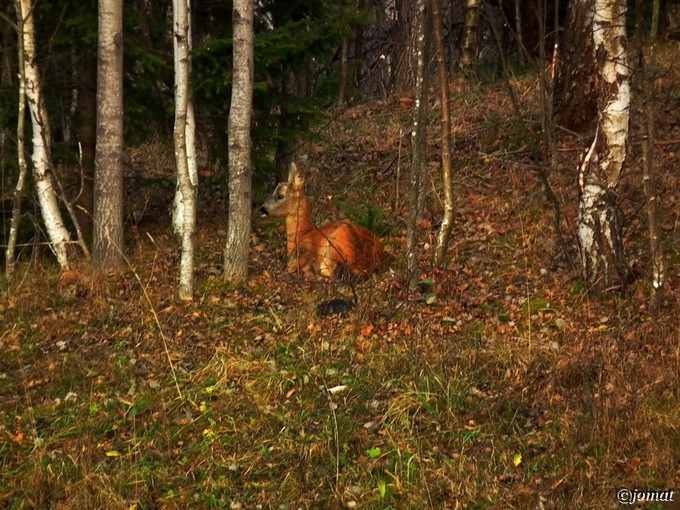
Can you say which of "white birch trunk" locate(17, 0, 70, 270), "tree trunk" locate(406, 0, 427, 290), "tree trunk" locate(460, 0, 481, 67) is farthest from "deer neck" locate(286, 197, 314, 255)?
"tree trunk" locate(460, 0, 481, 67)

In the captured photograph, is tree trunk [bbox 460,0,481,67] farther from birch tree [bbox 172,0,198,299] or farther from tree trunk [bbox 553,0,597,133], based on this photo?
birch tree [bbox 172,0,198,299]

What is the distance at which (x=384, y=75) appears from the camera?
27.7 metres

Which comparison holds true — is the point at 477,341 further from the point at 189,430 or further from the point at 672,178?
the point at 672,178

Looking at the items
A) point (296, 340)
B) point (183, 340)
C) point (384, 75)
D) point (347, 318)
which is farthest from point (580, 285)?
point (384, 75)

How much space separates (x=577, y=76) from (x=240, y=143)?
20.0 ft

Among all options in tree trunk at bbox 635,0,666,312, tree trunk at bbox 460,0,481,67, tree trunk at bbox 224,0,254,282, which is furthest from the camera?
tree trunk at bbox 460,0,481,67

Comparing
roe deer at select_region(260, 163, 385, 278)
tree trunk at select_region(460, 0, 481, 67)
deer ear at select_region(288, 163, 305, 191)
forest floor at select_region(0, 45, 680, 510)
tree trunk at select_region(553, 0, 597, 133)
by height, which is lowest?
forest floor at select_region(0, 45, 680, 510)

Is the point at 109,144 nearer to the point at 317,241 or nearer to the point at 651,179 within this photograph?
the point at 317,241

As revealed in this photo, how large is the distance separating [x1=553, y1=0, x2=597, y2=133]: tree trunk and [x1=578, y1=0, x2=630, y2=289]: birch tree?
14.3 ft

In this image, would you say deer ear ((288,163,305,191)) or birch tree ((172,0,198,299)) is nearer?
birch tree ((172,0,198,299))

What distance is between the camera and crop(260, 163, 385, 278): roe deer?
9703 millimetres

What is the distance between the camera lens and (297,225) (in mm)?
10430

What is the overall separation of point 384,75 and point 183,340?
21.2m

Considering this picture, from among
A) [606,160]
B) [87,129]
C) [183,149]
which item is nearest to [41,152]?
[87,129]
